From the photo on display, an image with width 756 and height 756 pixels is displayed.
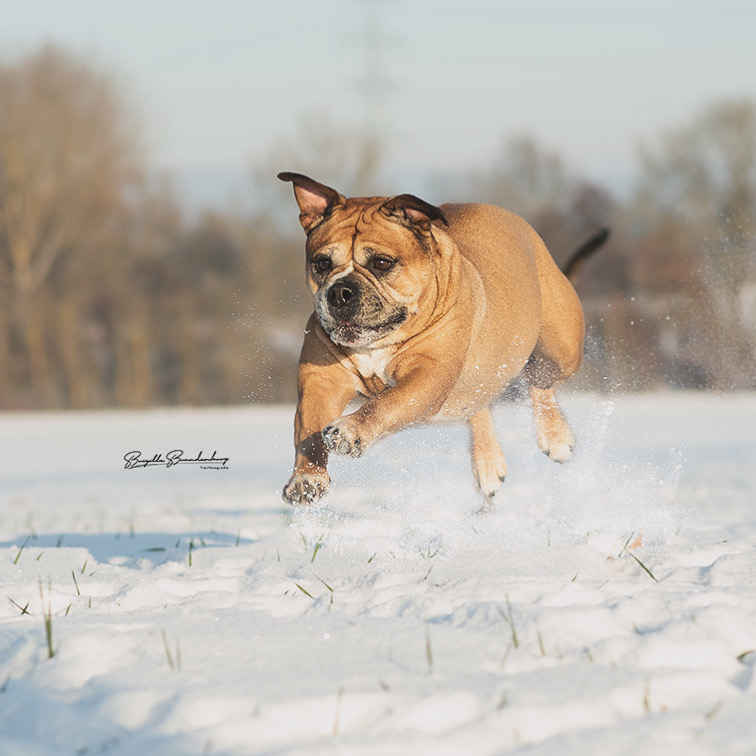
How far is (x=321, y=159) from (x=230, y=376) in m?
4.98

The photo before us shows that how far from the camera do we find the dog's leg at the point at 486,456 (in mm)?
5961

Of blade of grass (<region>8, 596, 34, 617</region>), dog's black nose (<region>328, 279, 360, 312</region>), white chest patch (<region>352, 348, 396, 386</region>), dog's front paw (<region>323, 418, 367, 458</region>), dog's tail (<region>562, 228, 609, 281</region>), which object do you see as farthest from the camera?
dog's tail (<region>562, 228, 609, 281</region>)

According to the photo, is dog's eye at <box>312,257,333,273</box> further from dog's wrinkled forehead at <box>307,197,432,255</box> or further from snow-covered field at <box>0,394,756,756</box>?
snow-covered field at <box>0,394,756,756</box>

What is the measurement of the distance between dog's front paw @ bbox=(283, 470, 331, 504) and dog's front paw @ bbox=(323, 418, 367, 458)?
23 cm

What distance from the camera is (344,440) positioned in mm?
3930

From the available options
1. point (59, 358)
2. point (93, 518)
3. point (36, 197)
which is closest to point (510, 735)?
point (93, 518)

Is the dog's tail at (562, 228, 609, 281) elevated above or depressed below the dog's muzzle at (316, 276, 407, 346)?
below

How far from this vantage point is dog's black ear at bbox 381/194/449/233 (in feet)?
14.3

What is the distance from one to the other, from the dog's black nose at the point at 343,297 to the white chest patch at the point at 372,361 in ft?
1.04

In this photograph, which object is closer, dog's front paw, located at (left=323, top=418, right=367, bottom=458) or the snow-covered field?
the snow-covered field

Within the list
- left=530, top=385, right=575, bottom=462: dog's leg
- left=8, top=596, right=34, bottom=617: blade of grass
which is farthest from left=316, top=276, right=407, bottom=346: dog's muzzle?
left=530, top=385, right=575, bottom=462: dog's leg

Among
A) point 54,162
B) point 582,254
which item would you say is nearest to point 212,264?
point 54,162

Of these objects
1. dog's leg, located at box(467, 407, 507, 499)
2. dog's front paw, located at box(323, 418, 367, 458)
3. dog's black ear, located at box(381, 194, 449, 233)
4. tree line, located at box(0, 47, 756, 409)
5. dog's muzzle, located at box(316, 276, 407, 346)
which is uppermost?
dog's black ear, located at box(381, 194, 449, 233)

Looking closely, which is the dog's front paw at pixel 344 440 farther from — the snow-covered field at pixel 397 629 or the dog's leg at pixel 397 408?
the snow-covered field at pixel 397 629
